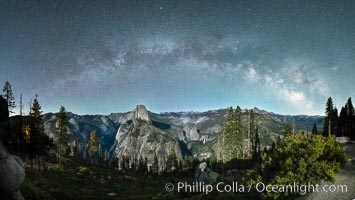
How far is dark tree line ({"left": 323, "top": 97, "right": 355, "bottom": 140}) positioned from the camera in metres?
121

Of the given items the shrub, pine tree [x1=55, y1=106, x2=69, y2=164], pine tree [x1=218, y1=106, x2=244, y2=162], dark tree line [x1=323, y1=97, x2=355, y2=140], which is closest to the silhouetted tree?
dark tree line [x1=323, y1=97, x2=355, y2=140]

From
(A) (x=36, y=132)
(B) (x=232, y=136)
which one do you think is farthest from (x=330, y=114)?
(A) (x=36, y=132)

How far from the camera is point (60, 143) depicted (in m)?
106

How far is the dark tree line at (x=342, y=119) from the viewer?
12128 centimetres

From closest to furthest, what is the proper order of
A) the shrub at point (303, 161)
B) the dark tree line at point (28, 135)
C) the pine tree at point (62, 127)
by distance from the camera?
the shrub at point (303, 161)
the dark tree line at point (28, 135)
the pine tree at point (62, 127)

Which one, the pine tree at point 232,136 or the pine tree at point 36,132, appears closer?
the pine tree at point 36,132

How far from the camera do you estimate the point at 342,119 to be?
125688 millimetres

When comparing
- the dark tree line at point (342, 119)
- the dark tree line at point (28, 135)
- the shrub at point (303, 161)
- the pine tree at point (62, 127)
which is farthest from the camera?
the dark tree line at point (342, 119)

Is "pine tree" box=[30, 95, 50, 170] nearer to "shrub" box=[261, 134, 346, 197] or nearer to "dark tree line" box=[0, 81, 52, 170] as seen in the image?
"dark tree line" box=[0, 81, 52, 170]

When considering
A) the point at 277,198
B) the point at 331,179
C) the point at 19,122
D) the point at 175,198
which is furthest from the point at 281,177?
the point at 19,122

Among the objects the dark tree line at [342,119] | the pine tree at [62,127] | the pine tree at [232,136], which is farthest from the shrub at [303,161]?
the dark tree line at [342,119]

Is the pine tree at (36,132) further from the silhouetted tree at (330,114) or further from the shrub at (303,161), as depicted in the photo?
the silhouetted tree at (330,114)

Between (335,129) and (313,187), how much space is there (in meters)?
102

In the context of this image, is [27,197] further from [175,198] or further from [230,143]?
[230,143]
